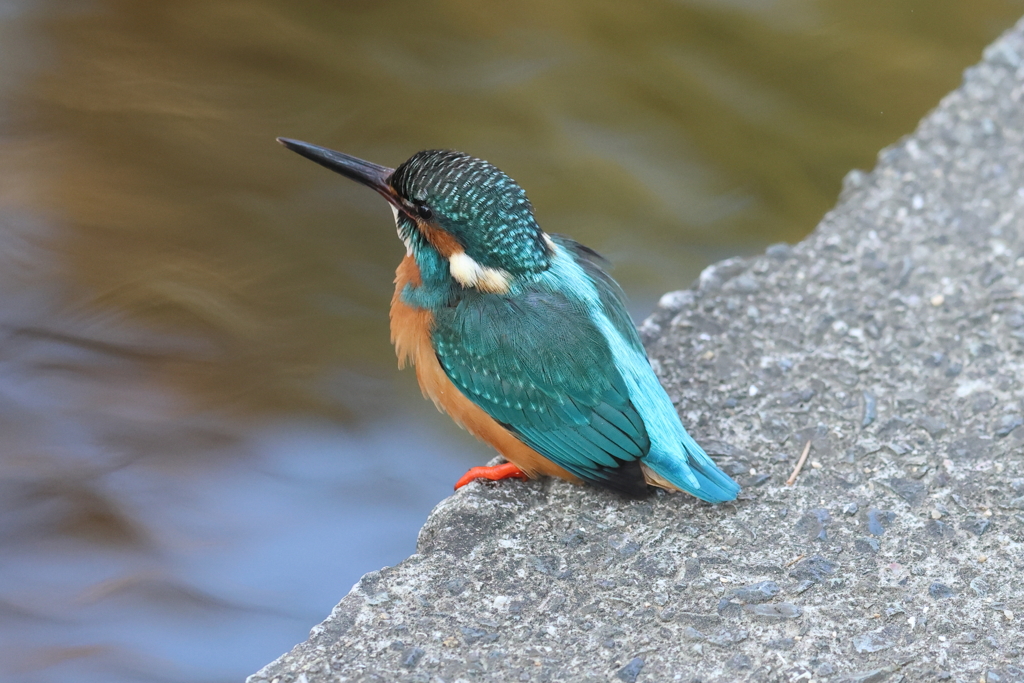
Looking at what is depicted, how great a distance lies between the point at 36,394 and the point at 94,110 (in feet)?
4.96

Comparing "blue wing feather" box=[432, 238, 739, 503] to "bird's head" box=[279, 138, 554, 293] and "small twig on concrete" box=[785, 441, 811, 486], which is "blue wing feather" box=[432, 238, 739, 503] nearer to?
"bird's head" box=[279, 138, 554, 293]

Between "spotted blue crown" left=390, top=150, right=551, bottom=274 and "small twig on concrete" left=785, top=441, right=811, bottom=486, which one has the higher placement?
"spotted blue crown" left=390, top=150, right=551, bottom=274

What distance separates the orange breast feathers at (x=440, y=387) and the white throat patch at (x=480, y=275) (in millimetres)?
148

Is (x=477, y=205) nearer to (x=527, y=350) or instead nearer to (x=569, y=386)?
(x=527, y=350)

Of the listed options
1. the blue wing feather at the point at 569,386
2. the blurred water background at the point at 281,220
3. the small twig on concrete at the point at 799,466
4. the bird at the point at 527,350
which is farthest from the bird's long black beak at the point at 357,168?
the small twig on concrete at the point at 799,466

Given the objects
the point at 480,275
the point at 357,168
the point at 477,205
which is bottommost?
the point at 480,275

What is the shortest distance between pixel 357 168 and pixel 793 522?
1.49 metres

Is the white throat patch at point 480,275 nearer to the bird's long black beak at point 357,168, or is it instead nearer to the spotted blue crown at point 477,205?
the spotted blue crown at point 477,205

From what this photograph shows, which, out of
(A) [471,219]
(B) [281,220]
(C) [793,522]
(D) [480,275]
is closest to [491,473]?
(D) [480,275]

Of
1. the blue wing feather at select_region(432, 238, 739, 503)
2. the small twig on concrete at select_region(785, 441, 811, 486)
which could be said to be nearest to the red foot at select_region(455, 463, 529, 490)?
the blue wing feather at select_region(432, 238, 739, 503)

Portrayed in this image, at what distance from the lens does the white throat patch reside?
2.68 meters

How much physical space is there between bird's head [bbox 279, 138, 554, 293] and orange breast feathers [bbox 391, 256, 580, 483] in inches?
5.8

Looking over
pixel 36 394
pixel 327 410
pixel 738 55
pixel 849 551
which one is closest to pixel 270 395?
pixel 327 410

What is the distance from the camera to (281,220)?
4.41 metres
